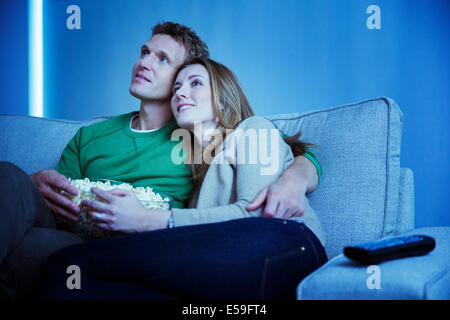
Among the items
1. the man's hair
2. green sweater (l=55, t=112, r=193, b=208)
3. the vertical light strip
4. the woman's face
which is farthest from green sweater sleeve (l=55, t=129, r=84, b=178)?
the vertical light strip

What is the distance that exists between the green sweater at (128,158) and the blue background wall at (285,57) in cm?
107

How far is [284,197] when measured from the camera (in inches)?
39.1

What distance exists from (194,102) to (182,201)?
32 cm

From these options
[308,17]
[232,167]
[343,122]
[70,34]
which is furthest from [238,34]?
[232,167]

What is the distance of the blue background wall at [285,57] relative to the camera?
224 cm

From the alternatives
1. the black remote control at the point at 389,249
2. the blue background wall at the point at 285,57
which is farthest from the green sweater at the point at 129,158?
the blue background wall at the point at 285,57

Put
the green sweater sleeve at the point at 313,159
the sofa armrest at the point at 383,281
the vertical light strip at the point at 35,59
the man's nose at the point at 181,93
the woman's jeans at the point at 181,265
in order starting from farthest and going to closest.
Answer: the vertical light strip at the point at 35,59
the man's nose at the point at 181,93
the green sweater sleeve at the point at 313,159
the woman's jeans at the point at 181,265
the sofa armrest at the point at 383,281

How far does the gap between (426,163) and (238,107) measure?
1.40 metres

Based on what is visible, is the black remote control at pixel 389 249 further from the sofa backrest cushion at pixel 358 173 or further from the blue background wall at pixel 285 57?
the blue background wall at pixel 285 57

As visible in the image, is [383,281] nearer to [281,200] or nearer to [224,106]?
[281,200]

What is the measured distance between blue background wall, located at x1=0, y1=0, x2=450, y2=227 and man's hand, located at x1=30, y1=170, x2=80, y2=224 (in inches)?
56.0

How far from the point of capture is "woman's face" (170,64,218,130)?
1299 millimetres

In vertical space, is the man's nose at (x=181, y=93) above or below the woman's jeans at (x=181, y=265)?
above

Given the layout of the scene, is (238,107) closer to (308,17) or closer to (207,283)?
(207,283)
